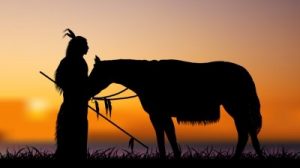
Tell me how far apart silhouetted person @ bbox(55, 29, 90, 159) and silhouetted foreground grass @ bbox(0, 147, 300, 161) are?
0.49 meters

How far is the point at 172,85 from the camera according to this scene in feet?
41.9

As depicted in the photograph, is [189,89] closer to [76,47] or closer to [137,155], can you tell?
[137,155]

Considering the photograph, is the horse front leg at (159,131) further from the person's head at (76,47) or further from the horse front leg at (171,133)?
the person's head at (76,47)

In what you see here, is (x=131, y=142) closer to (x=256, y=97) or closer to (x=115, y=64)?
(x=115, y=64)

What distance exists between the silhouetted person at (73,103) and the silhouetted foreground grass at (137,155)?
49 centimetres

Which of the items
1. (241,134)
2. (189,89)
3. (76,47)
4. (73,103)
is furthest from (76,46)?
(241,134)

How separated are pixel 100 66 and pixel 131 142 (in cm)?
189

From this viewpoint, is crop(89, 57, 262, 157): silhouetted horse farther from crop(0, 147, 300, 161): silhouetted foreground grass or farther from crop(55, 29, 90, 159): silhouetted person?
crop(55, 29, 90, 159): silhouetted person

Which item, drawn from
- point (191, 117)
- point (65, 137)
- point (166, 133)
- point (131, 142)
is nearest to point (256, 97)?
point (191, 117)

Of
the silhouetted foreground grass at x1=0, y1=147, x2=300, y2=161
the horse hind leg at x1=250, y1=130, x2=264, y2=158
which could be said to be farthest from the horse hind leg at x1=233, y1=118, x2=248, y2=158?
the silhouetted foreground grass at x1=0, y1=147, x2=300, y2=161

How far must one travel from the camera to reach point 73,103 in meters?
10.2

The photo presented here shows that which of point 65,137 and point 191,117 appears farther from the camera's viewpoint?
point 191,117

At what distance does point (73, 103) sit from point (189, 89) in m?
3.55

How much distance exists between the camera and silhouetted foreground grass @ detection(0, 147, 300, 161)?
1084 cm
